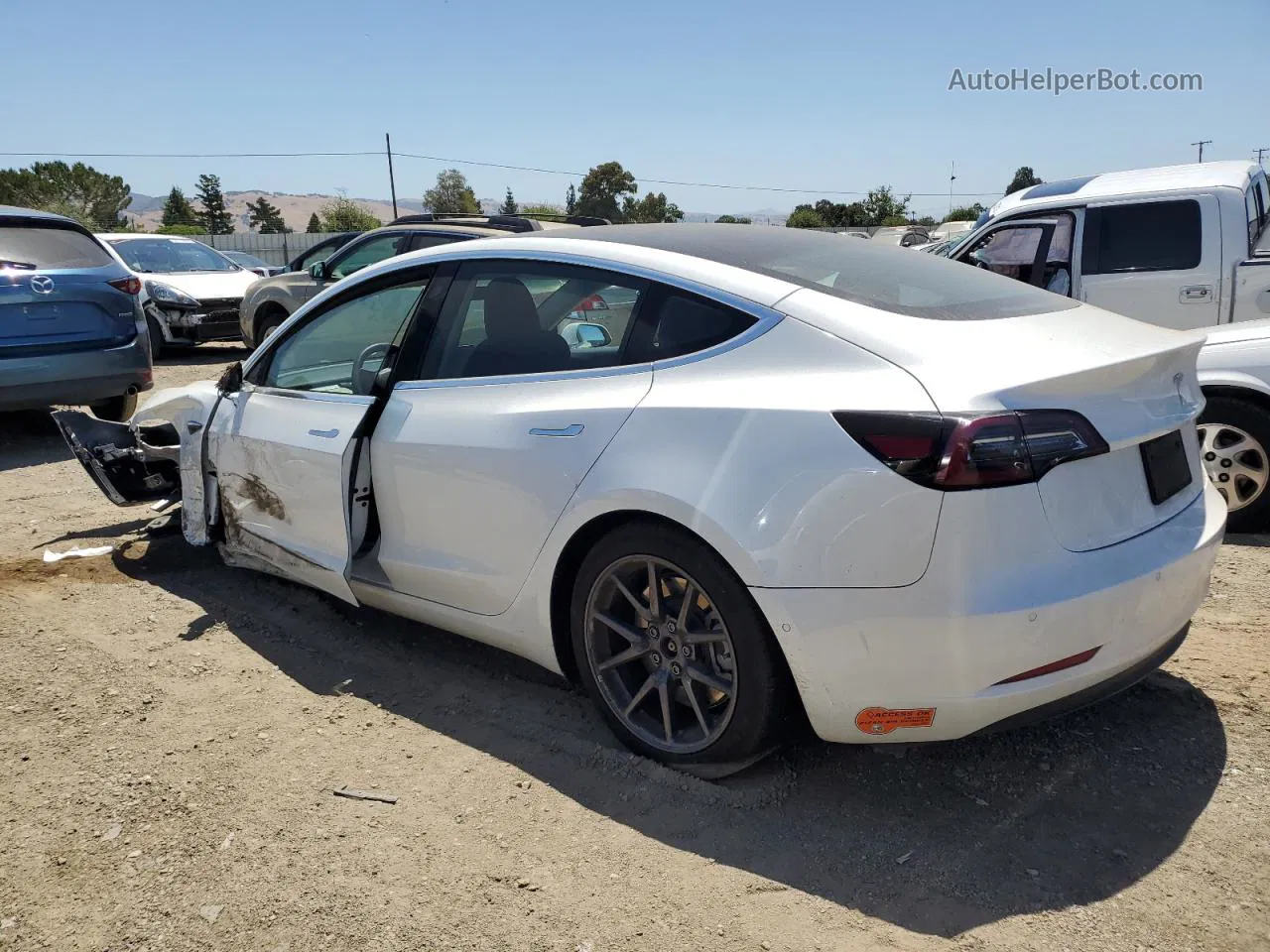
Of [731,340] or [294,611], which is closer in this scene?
[731,340]

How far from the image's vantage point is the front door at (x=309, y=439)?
3857 mm

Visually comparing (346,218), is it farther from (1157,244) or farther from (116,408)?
(1157,244)

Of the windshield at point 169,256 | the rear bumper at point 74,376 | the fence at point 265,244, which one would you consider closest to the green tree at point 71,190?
the fence at point 265,244

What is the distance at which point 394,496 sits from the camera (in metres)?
3.71

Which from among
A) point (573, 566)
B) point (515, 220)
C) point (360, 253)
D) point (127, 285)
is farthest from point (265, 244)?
point (573, 566)

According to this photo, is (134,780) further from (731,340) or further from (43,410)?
(43,410)

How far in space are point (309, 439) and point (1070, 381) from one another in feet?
9.29

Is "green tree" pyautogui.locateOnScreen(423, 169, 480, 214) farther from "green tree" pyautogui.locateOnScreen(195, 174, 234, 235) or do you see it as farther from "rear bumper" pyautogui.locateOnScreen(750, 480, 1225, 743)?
"rear bumper" pyautogui.locateOnScreen(750, 480, 1225, 743)

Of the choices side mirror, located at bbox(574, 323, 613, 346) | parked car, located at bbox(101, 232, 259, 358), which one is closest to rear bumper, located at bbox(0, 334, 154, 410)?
parked car, located at bbox(101, 232, 259, 358)

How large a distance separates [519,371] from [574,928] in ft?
5.84

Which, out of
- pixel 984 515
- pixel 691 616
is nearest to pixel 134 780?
pixel 691 616

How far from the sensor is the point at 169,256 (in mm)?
14203

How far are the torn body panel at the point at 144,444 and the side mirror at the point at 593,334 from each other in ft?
7.83

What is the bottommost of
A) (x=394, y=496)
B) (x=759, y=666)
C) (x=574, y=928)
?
(x=574, y=928)
